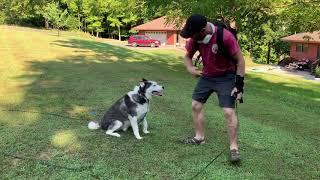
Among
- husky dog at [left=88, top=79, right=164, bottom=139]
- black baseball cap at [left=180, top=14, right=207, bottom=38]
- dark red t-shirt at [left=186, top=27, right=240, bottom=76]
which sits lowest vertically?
husky dog at [left=88, top=79, right=164, bottom=139]

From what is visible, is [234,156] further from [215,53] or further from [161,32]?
[161,32]

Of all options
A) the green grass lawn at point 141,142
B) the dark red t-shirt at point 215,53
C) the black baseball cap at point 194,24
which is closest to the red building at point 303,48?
the green grass lawn at point 141,142

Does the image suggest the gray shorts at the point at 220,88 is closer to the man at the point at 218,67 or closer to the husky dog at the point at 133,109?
the man at the point at 218,67

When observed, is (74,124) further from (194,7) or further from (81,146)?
(194,7)

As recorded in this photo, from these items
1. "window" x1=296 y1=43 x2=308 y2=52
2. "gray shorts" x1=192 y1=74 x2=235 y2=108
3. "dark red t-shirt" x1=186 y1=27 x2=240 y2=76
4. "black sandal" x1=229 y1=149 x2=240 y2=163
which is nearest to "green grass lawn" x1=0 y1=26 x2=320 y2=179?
"black sandal" x1=229 y1=149 x2=240 y2=163

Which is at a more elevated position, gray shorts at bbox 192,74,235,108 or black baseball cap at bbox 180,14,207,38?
black baseball cap at bbox 180,14,207,38

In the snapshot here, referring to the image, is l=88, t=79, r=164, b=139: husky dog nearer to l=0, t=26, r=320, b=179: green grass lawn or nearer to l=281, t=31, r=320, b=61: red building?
l=0, t=26, r=320, b=179: green grass lawn

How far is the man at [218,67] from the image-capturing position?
19.5ft

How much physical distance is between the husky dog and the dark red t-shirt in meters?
0.97

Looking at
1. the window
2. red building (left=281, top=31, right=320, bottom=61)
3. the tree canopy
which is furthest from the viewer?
the window

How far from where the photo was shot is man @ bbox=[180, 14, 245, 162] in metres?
5.94

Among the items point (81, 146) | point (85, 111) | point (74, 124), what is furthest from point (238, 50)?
point (85, 111)

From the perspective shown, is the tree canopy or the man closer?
the man

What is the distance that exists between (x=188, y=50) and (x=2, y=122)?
3829 mm
